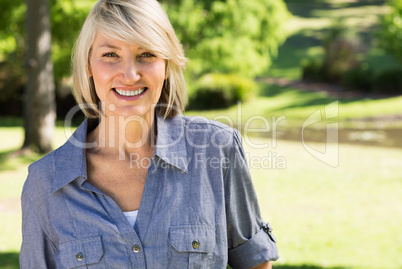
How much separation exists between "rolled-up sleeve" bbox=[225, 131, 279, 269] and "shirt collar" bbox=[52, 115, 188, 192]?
207 mm

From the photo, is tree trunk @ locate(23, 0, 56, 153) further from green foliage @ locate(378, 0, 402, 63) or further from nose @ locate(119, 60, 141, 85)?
green foliage @ locate(378, 0, 402, 63)

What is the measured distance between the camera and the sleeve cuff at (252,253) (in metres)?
2.21

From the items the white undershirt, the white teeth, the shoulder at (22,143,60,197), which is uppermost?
the white teeth

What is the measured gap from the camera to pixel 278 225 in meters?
7.19

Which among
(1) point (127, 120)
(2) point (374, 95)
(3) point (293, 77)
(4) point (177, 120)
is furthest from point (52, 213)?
(3) point (293, 77)

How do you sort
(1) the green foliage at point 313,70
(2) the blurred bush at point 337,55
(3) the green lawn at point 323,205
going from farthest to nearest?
(1) the green foliage at point 313,70, (2) the blurred bush at point 337,55, (3) the green lawn at point 323,205

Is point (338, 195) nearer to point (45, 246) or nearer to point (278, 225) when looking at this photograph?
point (278, 225)

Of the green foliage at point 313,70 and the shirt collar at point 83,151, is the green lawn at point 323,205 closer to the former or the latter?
the shirt collar at point 83,151

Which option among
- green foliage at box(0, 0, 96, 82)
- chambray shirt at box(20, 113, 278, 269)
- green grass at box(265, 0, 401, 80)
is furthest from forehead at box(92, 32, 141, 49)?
green grass at box(265, 0, 401, 80)

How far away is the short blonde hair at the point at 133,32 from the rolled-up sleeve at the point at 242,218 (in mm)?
409

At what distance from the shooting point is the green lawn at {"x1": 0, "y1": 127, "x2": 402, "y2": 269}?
6074 mm

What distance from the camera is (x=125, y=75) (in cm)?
215

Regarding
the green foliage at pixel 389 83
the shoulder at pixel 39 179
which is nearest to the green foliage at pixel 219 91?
the green foliage at pixel 389 83

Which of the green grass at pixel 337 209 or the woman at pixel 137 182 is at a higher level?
the woman at pixel 137 182
